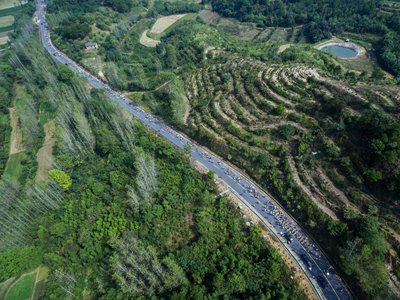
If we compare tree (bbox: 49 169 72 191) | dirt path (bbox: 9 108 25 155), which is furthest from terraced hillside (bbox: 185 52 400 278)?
dirt path (bbox: 9 108 25 155)

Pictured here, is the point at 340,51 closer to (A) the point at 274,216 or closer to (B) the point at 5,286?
(A) the point at 274,216

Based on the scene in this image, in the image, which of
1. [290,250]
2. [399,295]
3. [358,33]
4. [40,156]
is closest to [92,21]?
[40,156]

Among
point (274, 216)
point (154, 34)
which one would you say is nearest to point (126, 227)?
point (274, 216)

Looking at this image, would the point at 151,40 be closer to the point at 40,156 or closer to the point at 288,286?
the point at 40,156

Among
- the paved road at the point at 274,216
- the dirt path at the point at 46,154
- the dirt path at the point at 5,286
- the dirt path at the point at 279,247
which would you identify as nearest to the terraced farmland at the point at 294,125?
the paved road at the point at 274,216

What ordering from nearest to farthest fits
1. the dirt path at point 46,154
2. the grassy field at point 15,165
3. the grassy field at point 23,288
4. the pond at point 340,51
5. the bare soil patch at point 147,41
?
1. the grassy field at point 23,288
2. the dirt path at point 46,154
3. the grassy field at point 15,165
4. the pond at point 340,51
5. the bare soil patch at point 147,41

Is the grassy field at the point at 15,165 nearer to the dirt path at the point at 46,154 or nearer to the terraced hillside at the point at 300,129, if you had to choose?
the dirt path at the point at 46,154
